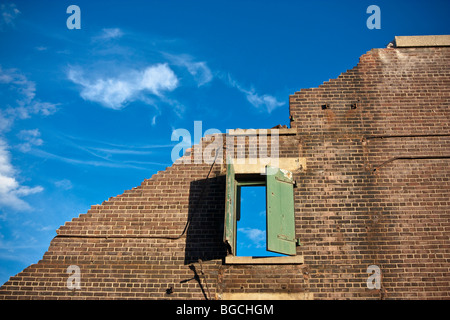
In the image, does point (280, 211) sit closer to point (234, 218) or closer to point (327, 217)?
point (234, 218)

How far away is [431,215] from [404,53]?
14.0 feet

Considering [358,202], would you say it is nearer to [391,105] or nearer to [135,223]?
[391,105]

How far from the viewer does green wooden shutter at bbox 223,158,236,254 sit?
360 inches

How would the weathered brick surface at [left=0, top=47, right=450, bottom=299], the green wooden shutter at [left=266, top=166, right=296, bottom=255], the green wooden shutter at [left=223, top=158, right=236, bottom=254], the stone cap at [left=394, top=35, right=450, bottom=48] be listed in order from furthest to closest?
1. the stone cap at [left=394, top=35, right=450, bottom=48]
2. the weathered brick surface at [left=0, top=47, right=450, bottom=299]
3. the green wooden shutter at [left=266, top=166, right=296, bottom=255]
4. the green wooden shutter at [left=223, top=158, right=236, bottom=254]

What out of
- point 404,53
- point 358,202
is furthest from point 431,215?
point 404,53

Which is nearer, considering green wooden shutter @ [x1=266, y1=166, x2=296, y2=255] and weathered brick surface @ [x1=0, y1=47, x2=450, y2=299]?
green wooden shutter @ [x1=266, y1=166, x2=296, y2=255]

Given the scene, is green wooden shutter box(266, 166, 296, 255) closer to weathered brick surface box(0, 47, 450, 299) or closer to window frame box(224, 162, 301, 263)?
window frame box(224, 162, 301, 263)

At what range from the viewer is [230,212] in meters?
9.41

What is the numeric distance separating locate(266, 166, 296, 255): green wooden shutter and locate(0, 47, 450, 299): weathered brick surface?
0.91ft

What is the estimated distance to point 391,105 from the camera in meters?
11.1

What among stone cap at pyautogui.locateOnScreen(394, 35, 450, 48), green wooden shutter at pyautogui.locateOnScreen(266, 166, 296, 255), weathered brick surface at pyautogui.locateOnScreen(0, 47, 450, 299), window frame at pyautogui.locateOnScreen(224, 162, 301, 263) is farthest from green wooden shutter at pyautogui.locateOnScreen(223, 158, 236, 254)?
stone cap at pyautogui.locateOnScreen(394, 35, 450, 48)

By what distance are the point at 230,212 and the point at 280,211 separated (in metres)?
1.11

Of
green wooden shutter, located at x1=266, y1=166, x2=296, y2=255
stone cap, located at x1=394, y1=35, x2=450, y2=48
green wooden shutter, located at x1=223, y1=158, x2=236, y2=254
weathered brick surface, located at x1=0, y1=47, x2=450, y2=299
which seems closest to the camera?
green wooden shutter, located at x1=223, y1=158, x2=236, y2=254

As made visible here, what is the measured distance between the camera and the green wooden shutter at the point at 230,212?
9.13m
